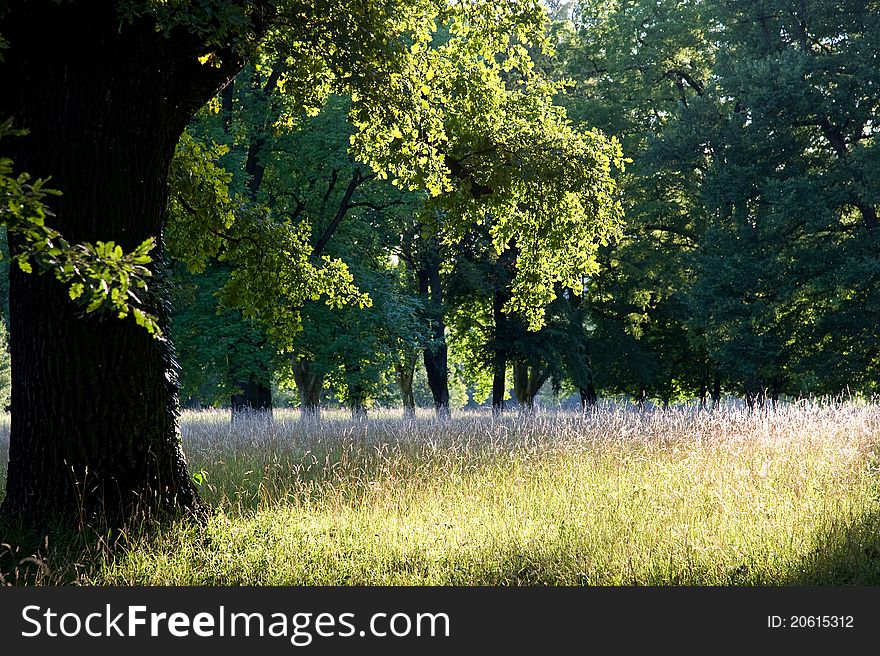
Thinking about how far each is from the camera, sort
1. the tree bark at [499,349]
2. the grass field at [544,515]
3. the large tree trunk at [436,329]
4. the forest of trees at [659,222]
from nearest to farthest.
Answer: the grass field at [544,515]
the forest of trees at [659,222]
the large tree trunk at [436,329]
the tree bark at [499,349]

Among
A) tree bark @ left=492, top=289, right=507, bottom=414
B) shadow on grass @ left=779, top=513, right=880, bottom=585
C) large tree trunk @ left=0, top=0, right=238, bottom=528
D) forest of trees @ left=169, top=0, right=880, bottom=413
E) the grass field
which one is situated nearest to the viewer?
shadow on grass @ left=779, top=513, right=880, bottom=585

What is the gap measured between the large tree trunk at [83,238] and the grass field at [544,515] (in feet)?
2.07

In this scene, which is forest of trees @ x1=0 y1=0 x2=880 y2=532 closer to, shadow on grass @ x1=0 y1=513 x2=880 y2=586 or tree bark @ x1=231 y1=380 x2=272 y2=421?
tree bark @ x1=231 y1=380 x2=272 y2=421

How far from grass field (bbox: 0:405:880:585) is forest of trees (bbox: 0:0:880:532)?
3.57 ft

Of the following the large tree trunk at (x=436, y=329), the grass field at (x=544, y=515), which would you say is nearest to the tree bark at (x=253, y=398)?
the large tree trunk at (x=436, y=329)

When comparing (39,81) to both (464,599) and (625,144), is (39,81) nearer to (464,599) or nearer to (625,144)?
(464,599)

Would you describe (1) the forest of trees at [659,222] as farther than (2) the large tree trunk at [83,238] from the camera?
Yes

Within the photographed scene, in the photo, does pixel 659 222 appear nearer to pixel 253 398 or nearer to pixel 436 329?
pixel 436 329

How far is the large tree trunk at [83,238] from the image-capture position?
6.49 metres

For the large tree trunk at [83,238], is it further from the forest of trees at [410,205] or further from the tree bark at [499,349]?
the tree bark at [499,349]

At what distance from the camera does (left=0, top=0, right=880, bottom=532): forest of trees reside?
656 cm

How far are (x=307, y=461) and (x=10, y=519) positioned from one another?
3923 mm

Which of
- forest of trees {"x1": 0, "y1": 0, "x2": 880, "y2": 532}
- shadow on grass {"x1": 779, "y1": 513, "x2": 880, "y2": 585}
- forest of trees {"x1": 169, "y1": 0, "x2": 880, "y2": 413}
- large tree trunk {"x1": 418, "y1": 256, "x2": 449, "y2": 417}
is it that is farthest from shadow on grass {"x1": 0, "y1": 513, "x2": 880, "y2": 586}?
large tree trunk {"x1": 418, "y1": 256, "x2": 449, "y2": 417}

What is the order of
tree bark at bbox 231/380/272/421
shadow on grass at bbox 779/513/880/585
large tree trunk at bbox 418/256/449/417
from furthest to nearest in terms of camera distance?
large tree trunk at bbox 418/256/449/417 → tree bark at bbox 231/380/272/421 → shadow on grass at bbox 779/513/880/585
